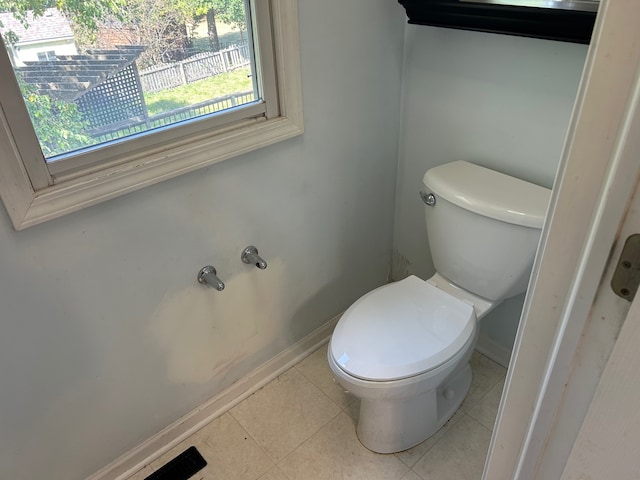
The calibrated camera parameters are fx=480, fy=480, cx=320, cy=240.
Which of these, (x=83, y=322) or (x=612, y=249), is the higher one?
(x=612, y=249)

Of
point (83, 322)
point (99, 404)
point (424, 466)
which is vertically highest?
point (83, 322)

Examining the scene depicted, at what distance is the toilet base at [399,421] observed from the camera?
1453 millimetres

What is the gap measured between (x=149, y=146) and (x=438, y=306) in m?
0.93

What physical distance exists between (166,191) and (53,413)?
25.7 inches

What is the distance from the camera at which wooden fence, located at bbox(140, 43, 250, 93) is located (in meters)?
1.13

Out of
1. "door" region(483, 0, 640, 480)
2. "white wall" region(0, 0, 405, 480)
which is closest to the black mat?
"white wall" region(0, 0, 405, 480)

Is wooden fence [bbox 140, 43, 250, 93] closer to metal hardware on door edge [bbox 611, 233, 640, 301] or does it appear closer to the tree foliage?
the tree foliage

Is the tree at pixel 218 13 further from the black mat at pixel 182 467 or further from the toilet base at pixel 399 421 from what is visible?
the black mat at pixel 182 467

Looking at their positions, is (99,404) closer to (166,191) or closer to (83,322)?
(83,322)

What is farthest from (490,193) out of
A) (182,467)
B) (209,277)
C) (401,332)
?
(182,467)

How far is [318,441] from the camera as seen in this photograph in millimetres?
1579

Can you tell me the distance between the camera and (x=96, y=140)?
3.61ft

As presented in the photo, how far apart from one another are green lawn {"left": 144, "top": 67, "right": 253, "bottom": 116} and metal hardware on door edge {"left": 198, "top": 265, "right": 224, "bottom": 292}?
1.51ft

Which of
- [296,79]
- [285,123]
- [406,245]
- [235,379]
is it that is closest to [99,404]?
[235,379]
